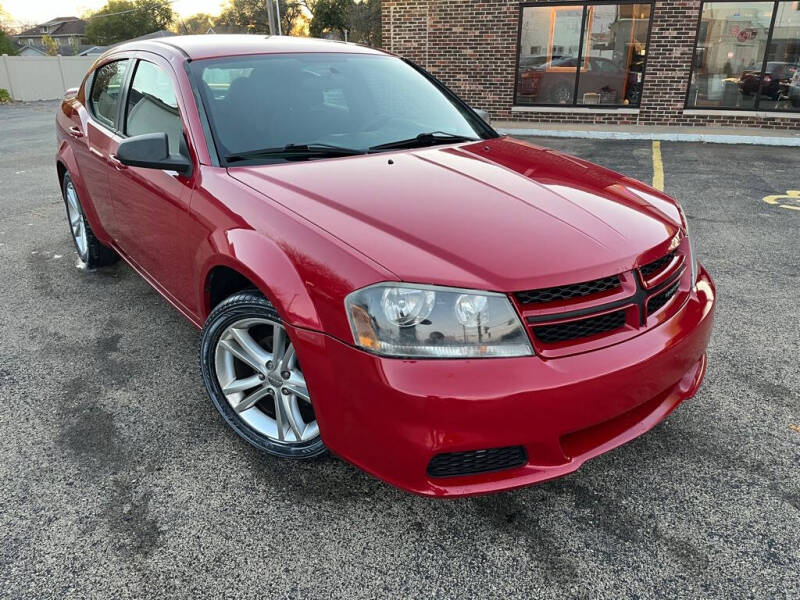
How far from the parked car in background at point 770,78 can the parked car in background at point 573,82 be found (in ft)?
6.39

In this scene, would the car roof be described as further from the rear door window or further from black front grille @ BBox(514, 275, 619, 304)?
black front grille @ BBox(514, 275, 619, 304)

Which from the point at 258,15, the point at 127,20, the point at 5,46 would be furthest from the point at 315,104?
the point at 127,20

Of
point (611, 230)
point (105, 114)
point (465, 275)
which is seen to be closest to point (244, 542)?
point (465, 275)

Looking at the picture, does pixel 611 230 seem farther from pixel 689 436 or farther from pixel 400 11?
pixel 400 11

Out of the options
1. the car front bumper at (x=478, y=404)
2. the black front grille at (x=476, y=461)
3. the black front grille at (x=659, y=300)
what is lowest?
the black front grille at (x=476, y=461)

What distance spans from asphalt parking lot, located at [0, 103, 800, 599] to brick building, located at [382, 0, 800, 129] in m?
9.51

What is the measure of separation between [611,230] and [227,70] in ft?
6.64

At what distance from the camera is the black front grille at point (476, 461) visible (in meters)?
1.92

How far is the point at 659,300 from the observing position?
7.46ft

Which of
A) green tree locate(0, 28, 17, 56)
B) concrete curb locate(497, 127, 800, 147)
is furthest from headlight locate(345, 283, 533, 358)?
green tree locate(0, 28, 17, 56)

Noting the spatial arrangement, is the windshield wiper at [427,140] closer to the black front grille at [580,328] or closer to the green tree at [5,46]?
the black front grille at [580,328]

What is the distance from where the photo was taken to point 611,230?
7.30 ft

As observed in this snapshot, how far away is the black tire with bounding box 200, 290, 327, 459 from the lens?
7.65 ft

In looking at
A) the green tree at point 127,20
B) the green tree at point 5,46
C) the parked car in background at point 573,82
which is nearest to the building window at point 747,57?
the parked car in background at point 573,82
